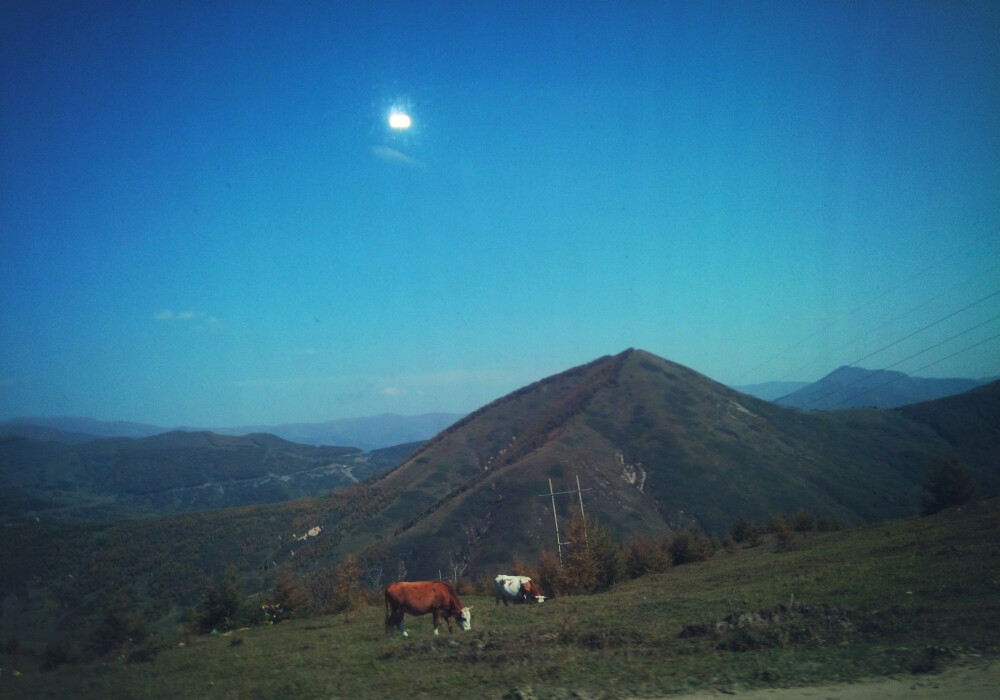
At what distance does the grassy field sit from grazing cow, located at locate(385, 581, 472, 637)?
23.2 inches

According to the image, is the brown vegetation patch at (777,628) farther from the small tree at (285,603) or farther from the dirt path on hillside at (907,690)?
the small tree at (285,603)

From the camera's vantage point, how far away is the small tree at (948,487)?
1828 inches

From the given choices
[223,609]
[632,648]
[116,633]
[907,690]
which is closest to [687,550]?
[632,648]

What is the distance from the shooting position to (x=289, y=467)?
164125 millimetres

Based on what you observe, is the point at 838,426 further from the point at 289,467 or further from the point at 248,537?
the point at 289,467

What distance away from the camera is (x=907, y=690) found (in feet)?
31.2

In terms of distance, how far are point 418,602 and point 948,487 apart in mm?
52717

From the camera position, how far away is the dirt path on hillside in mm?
9227

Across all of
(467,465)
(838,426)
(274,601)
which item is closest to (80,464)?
(467,465)

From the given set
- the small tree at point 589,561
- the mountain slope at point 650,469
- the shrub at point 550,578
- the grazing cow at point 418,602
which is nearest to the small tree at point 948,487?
the small tree at point 589,561

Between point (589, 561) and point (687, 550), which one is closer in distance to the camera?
point (589, 561)

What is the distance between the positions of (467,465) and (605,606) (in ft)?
362

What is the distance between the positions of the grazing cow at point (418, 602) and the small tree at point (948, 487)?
4891cm

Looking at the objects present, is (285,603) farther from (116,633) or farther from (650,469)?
(650,469)
